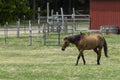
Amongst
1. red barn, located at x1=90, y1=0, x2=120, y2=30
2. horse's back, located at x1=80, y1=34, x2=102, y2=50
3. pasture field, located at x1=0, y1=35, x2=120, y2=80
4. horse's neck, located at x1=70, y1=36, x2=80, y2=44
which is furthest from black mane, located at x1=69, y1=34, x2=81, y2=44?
red barn, located at x1=90, y1=0, x2=120, y2=30

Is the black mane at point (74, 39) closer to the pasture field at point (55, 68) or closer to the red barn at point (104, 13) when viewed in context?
the pasture field at point (55, 68)

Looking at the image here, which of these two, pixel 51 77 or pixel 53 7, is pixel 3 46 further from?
pixel 53 7

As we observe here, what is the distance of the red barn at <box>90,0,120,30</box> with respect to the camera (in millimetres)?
42156

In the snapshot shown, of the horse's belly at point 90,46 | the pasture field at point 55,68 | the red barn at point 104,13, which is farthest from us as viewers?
the red barn at point 104,13

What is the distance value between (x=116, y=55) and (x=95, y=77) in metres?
9.28

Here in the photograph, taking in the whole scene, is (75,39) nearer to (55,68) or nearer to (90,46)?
(90,46)

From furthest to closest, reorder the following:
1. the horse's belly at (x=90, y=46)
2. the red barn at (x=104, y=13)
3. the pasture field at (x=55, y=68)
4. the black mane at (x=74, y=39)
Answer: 1. the red barn at (x=104, y=13)
2. the horse's belly at (x=90, y=46)
3. the black mane at (x=74, y=39)
4. the pasture field at (x=55, y=68)

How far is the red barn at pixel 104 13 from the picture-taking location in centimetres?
4216

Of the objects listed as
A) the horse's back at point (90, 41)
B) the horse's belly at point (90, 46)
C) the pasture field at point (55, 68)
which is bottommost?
the pasture field at point (55, 68)

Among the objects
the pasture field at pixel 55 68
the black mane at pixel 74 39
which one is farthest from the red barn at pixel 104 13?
the black mane at pixel 74 39

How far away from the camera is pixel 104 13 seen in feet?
139

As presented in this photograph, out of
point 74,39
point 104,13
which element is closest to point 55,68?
point 74,39

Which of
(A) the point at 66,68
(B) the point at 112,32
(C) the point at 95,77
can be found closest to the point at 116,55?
(A) the point at 66,68

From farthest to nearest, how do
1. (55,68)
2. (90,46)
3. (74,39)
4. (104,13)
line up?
(104,13) → (90,46) → (74,39) → (55,68)
